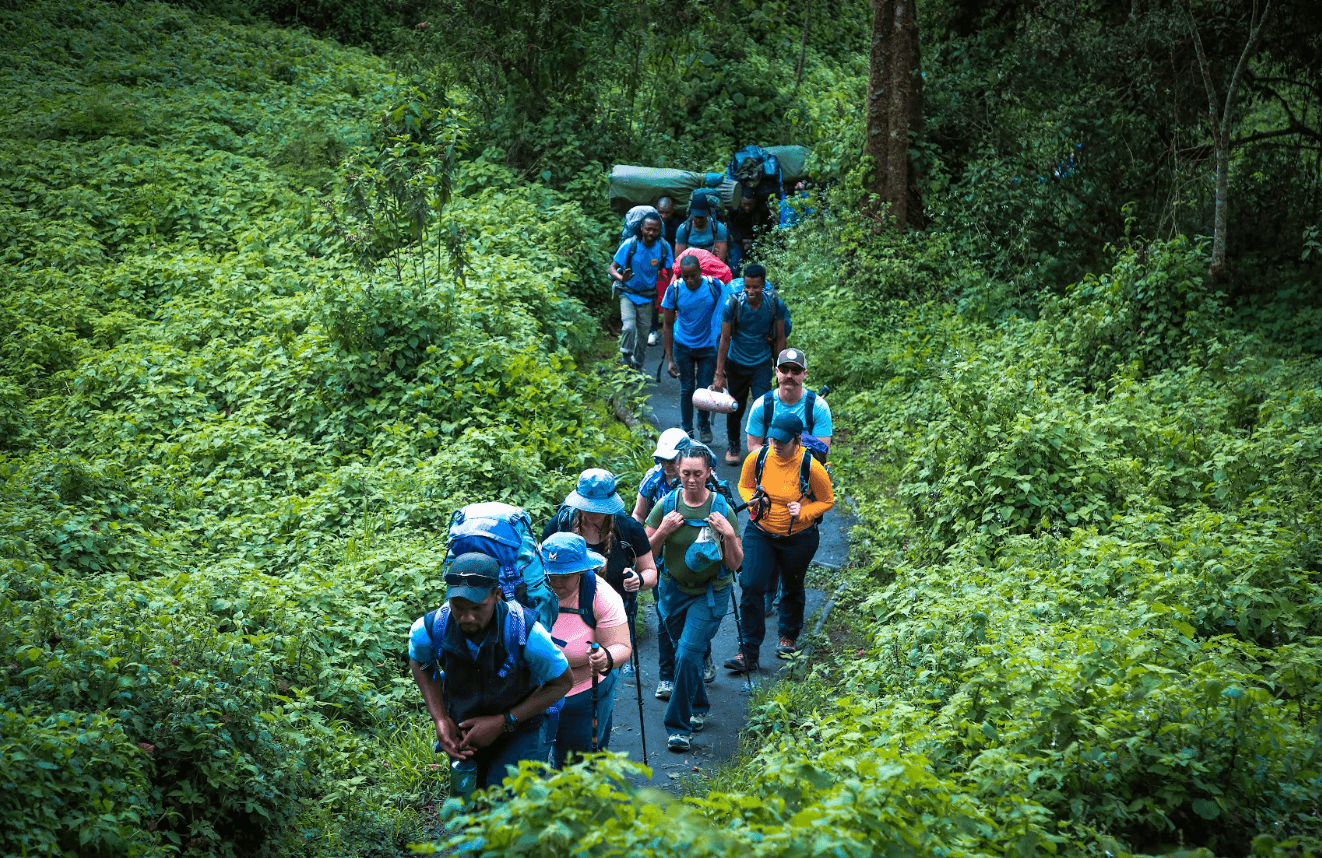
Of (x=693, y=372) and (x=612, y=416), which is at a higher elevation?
(x=693, y=372)

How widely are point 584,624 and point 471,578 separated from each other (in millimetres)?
1281

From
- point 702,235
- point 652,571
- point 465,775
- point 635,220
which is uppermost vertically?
point 635,220

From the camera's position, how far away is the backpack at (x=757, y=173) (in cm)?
1733

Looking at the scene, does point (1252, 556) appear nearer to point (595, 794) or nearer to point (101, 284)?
point (595, 794)

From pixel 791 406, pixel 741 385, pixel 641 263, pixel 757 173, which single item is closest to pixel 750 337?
pixel 741 385

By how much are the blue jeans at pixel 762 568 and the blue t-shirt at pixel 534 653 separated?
2.88 metres

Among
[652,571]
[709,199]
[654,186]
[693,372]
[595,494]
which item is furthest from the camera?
[654,186]

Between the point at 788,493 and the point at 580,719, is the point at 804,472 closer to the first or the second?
the point at 788,493

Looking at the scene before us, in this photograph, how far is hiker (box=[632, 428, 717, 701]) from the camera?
22.7 ft

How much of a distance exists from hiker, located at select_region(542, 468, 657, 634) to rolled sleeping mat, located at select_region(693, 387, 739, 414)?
3.64 meters

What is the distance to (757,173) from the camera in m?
17.4

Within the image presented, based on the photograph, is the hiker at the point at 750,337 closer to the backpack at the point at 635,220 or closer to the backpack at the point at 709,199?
the backpack at the point at 635,220

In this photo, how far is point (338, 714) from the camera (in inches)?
247

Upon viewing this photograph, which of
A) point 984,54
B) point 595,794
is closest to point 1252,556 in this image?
point 595,794
